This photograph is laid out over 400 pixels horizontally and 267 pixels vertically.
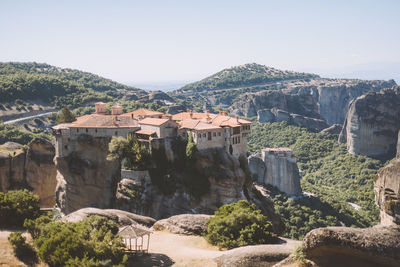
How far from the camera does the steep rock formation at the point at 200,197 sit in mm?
43219

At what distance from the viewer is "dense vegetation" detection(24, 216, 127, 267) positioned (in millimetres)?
15805

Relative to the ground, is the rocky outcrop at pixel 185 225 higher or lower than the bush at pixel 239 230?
lower

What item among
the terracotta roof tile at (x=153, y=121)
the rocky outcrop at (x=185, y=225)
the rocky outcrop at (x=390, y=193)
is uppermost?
the terracotta roof tile at (x=153, y=121)

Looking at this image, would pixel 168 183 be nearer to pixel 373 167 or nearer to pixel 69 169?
pixel 69 169

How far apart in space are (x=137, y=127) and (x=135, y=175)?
723 centimetres

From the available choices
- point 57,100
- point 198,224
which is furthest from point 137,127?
point 57,100

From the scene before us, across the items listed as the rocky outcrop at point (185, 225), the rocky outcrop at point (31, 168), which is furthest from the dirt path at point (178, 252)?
the rocky outcrop at point (31, 168)

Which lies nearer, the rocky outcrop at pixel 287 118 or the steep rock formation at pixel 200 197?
the steep rock formation at pixel 200 197

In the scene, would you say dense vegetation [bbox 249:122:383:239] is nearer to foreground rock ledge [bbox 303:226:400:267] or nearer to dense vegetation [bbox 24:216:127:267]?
dense vegetation [bbox 24:216:127:267]

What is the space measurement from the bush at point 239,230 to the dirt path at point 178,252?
2.50ft

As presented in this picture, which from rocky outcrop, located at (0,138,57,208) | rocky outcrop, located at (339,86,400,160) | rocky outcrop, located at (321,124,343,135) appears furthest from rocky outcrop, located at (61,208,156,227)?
rocky outcrop, located at (321,124,343,135)

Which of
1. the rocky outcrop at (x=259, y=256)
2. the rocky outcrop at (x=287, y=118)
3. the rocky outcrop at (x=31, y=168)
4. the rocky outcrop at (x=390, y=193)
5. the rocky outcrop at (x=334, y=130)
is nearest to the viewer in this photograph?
the rocky outcrop at (x=259, y=256)

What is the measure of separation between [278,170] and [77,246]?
229ft

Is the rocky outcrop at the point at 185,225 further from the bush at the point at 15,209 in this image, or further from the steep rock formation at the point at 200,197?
the steep rock formation at the point at 200,197
